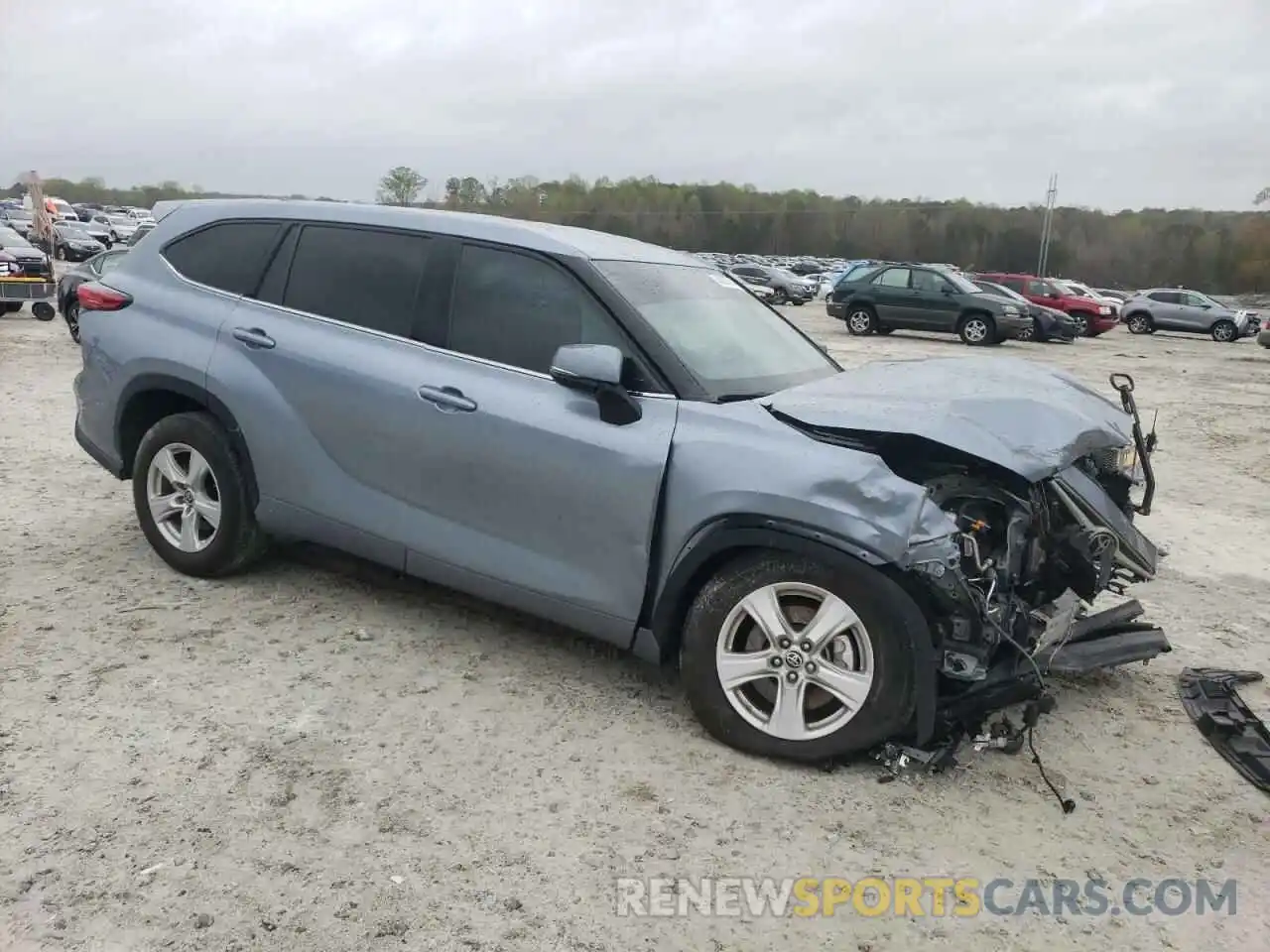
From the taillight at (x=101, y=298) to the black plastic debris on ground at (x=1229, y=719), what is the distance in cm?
500

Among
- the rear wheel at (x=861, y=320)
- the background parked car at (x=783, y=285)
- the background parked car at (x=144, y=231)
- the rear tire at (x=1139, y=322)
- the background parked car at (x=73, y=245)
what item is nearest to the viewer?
the background parked car at (x=144, y=231)

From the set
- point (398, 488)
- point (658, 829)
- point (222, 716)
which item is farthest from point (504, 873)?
point (398, 488)

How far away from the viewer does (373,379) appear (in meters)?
4.02

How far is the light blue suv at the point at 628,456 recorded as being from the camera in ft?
10.6

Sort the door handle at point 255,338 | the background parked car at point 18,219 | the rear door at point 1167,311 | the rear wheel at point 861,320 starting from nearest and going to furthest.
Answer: the door handle at point 255,338, the rear wheel at point 861,320, the rear door at point 1167,311, the background parked car at point 18,219

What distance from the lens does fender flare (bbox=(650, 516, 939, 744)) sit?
313 centimetres

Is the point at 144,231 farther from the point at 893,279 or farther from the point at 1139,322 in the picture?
the point at 1139,322

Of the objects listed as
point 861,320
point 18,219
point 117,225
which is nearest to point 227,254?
point 861,320

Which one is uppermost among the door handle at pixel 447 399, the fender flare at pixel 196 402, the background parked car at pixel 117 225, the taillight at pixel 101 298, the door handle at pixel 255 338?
the background parked car at pixel 117 225

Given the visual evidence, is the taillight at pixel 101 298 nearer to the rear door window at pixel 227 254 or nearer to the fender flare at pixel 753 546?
the rear door window at pixel 227 254

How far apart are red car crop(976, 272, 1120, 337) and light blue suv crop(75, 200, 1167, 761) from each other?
84.2 ft

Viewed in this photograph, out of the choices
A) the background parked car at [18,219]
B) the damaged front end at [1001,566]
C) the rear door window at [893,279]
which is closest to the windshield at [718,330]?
the damaged front end at [1001,566]

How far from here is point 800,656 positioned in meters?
3.28

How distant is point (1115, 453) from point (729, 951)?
2.64 metres
